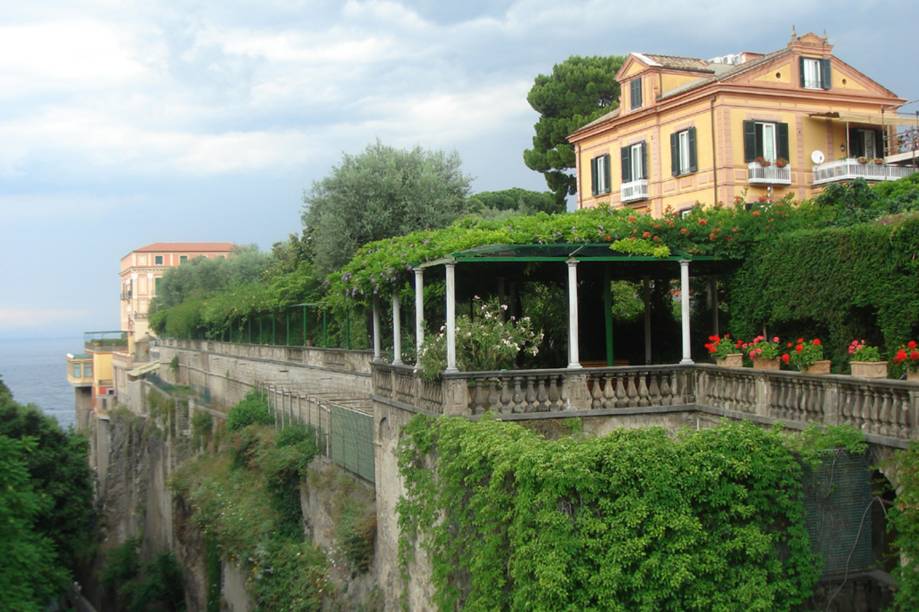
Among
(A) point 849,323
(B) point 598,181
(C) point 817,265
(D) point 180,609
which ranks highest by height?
(B) point 598,181

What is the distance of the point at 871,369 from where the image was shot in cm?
1023

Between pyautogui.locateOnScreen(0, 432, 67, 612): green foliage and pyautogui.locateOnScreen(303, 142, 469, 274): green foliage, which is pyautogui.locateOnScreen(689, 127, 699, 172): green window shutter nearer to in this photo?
pyautogui.locateOnScreen(303, 142, 469, 274): green foliage

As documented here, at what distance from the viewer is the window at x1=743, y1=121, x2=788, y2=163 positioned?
94.9 feet

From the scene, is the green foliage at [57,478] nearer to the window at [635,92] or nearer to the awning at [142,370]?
the window at [635,92]

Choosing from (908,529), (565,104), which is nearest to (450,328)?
(908,529)

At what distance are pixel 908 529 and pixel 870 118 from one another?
2496cm

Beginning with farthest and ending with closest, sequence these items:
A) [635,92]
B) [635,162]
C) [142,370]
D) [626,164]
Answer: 1. [142,370]
2. [626,164]
3. [635,92]
4. [635,162]

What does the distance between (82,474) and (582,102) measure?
29.1m

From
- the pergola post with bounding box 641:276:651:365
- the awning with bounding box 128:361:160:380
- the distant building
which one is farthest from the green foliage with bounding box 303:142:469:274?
the distant building

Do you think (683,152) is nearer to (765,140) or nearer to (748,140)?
(748,140)

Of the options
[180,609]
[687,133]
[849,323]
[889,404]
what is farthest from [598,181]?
[889,404]

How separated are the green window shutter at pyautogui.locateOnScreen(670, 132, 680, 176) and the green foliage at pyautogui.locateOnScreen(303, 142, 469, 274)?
7375 millimetres

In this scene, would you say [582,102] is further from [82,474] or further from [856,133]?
[82,474]

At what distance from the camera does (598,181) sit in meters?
35.2
